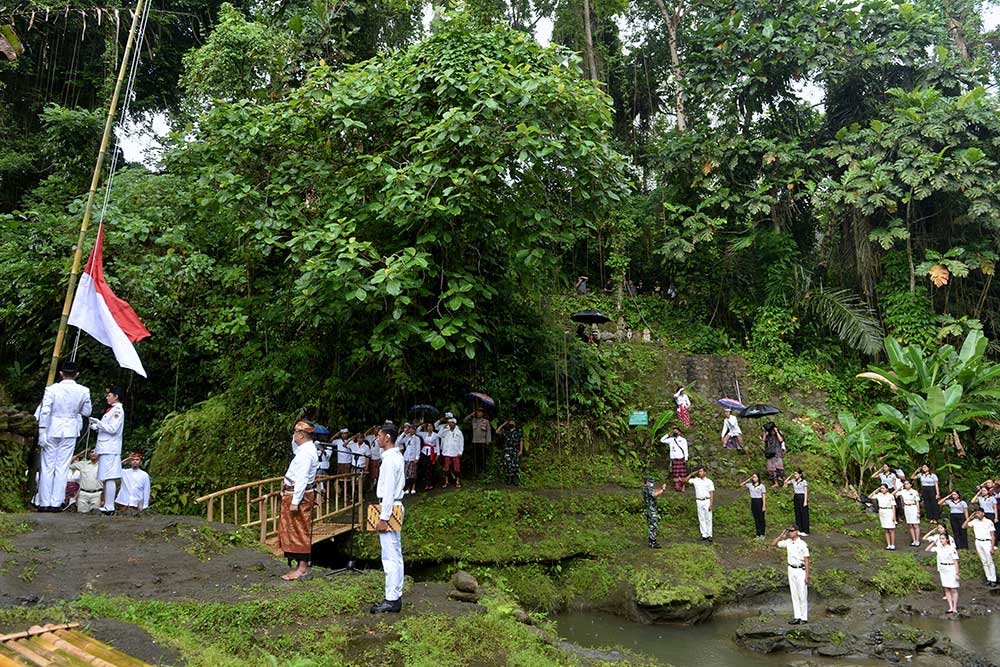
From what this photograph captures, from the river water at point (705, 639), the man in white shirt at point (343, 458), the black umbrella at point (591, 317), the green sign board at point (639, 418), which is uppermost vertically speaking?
the black umbrella at point (591, 317)

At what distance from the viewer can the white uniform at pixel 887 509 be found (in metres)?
11.2

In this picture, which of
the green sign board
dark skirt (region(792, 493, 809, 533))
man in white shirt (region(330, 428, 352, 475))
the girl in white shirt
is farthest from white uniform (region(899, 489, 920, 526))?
man in white shirt (region(330, 428, 352, 475))

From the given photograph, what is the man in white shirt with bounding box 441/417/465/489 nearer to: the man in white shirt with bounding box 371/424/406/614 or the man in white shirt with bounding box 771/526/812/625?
the man in white shirt with bounding box 771/526/812/625

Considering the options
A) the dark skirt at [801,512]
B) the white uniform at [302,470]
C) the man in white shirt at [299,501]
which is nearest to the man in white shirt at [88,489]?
the man in white shirt at [299,501]

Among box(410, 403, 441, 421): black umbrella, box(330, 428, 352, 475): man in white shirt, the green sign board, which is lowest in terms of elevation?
box(330, 428, 352, 475): man in white shirt

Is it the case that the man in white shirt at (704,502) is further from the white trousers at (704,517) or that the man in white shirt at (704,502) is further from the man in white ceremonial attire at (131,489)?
the man in white ceremonial attire at (131,489)

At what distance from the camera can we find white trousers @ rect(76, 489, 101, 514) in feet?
28.8

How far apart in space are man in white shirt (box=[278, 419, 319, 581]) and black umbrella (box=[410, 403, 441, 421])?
5.85m

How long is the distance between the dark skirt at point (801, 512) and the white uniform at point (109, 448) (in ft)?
35.0

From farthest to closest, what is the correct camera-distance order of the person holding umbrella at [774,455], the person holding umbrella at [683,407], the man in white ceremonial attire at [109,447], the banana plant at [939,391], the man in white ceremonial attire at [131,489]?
1. the person holding umbrella at [683,407]
2. the banana plant at [939,391]
3. the person holding umbrella at [774,455]
4. the man in white ceremonial attire at [131,489]
5. the man in white ceremonial attire at [109,447]

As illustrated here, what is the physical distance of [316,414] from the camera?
13656 mm

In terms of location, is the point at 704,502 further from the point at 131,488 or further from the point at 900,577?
the point at 131,488

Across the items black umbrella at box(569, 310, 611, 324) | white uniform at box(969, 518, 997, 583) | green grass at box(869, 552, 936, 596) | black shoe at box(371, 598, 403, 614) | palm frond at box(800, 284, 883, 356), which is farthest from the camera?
palm frond at box(800, 284, 883, 356)

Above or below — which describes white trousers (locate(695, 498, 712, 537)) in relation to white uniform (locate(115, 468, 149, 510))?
below
